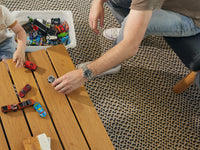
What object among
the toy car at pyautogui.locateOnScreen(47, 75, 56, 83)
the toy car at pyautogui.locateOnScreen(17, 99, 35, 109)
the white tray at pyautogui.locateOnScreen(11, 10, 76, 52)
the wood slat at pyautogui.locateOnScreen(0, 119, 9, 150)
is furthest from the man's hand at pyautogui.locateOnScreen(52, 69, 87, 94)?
the white tray at pyautogui.locateOnScreen(11, 10, 76, 52)

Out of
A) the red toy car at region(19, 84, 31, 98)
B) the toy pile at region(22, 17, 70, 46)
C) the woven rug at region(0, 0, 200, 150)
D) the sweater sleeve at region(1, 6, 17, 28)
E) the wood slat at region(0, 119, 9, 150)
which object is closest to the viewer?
the wood slat at region(0, 119, 9, 150)

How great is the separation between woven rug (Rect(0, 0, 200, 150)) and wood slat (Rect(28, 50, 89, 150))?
1.46 ft

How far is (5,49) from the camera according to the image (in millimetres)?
1348

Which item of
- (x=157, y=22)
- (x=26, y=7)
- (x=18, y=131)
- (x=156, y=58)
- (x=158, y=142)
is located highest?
(x=26, y=7)

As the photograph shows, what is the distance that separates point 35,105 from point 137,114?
73 centimetres

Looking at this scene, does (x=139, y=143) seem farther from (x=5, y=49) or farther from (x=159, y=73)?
(x=5, y=49)

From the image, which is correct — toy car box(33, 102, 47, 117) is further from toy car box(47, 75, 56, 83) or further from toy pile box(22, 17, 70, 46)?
toy pile box(22, 17, 70, 46)

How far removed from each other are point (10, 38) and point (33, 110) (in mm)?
608

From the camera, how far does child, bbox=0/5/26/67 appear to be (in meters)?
1.11

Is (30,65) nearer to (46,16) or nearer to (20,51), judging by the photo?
(20,51)

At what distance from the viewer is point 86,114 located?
1.02 m

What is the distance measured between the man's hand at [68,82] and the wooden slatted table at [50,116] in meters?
0.03

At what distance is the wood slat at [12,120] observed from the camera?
918mm

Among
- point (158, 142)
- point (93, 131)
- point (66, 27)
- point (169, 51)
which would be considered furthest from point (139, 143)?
point (66, 27)
